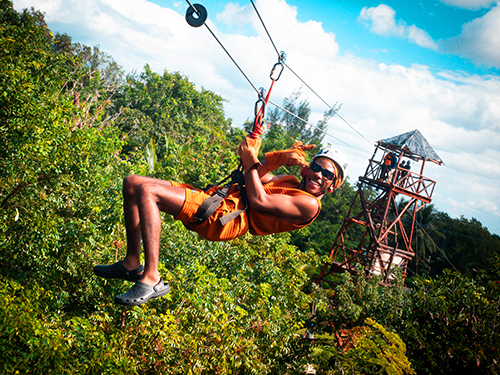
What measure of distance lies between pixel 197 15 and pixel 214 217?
170cm

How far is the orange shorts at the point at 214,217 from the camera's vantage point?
2713 millimetres

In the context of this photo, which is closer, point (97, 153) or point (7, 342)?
point (7, 342)

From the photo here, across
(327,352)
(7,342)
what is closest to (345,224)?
(327,352)

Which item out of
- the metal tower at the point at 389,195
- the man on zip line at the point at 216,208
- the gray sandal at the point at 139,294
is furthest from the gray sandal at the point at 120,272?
the metal tower at the point at 389,195

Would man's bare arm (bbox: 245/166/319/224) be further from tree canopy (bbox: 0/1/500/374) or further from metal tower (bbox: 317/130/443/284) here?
metal tower (bbox: 317/130/443/284)

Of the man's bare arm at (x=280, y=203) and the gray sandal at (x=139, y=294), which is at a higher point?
the man's bare arm at (x=280, y=203)

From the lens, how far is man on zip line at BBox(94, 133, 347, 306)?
2.62 m

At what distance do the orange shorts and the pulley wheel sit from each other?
4.42 ft

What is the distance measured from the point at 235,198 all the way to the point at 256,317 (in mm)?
5131

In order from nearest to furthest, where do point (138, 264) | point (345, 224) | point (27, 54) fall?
point (138, 264) < point (27, 54) < point (345, 224)

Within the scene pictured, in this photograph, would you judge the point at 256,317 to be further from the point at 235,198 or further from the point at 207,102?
the point at 207,102

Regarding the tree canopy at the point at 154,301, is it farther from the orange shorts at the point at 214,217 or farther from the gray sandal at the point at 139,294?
the orange shorts at the point at 214,217

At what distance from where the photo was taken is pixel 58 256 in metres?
8.38

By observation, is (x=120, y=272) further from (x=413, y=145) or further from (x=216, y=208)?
(x=413, y=145)
